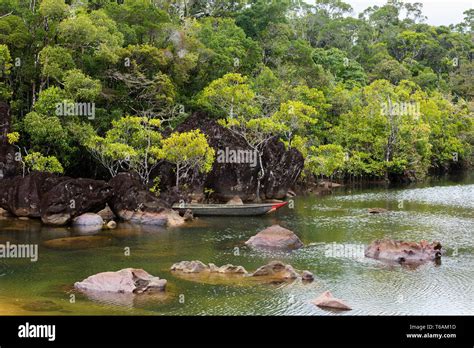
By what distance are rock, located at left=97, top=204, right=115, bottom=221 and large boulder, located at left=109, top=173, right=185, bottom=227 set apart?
Answer: 419 mm

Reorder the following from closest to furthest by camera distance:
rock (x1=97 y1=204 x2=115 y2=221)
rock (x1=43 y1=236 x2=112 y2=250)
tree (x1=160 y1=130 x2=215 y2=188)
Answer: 1. rock (x1=43 y1=236 x2=112 y2=250)
2. rock (x1=97 y1=204 x2=115 y2=221)
3. tree (x1=160 y1=130 x2=215 y2=188)

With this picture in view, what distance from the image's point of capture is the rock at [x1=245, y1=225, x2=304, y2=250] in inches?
1204

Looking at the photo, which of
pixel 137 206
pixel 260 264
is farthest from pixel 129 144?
pixel 260 264

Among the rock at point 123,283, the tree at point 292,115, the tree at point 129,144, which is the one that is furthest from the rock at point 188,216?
the rock at point 123,283

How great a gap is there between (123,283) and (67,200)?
15.2m

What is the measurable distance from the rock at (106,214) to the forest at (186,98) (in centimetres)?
401

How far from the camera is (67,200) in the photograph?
36344 millimetres

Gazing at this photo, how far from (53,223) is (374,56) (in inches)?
3026

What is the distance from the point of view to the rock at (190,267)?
25.5m

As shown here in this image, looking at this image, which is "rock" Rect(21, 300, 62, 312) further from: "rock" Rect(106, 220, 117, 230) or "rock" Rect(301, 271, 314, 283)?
"rock" Rect(106, 220, 117, 230)

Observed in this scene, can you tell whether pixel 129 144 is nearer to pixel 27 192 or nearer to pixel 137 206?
pixel 137 206

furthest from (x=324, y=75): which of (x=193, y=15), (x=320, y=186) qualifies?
(x=193, y=15)

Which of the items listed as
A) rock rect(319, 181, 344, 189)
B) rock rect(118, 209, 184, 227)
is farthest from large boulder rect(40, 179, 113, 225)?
rock rect(319, 181, 344, 189)

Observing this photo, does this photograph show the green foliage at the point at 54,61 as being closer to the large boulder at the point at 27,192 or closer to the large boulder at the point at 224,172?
the large boulder at the point at 27,192
